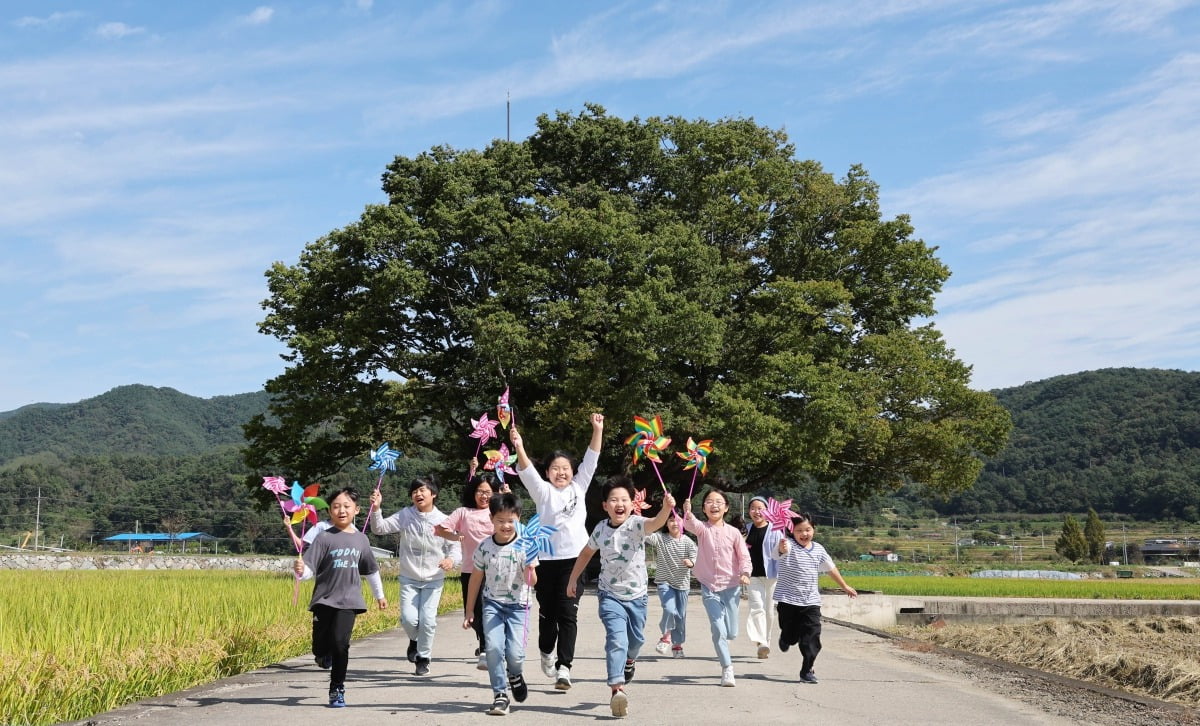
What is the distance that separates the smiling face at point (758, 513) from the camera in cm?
1127

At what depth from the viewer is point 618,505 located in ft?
25.7

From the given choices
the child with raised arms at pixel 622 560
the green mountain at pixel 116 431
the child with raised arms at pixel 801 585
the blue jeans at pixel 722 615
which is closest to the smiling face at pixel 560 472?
the child with raised arms at pixel 622 560

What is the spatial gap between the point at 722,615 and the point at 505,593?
9.67 ft

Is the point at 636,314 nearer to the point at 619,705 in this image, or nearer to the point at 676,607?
the point at 676,607

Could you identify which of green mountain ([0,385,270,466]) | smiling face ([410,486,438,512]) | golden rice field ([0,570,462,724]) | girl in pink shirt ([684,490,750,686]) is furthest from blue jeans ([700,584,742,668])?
green mountain ([0,385,270,466])

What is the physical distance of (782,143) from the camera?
34.0 metres

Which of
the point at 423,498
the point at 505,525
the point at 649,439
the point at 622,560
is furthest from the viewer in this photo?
the point at 423,498

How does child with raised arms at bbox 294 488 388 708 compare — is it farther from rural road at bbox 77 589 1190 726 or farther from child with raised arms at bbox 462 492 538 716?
child with raised arms at bbox 462 492 538 716

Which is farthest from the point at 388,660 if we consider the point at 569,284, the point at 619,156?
the point at 619,156

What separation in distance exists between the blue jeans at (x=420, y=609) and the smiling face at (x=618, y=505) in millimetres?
2239

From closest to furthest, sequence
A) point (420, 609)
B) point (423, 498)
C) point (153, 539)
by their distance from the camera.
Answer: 1. point (420, 609)
2. point (423, 498)
3. point (153, 539)

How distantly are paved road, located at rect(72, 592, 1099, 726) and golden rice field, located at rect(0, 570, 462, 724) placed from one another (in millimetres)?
319

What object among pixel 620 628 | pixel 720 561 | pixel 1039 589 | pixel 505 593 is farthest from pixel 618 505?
pixel 1039 589

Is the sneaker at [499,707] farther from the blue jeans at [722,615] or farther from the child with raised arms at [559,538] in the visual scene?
the blue jeans at [722,615]
